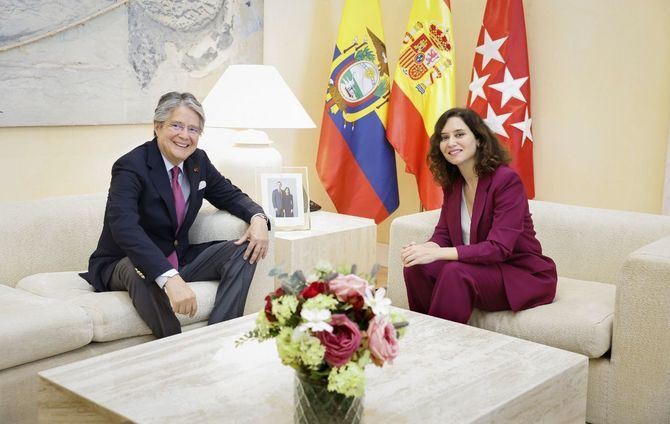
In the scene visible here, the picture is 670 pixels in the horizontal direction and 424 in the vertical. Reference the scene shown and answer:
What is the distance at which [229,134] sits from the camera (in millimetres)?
4590

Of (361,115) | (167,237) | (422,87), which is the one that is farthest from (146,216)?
(422,87)

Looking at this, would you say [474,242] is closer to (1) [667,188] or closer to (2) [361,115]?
(1) [667,188]

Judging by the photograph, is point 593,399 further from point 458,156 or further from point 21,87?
point 21,87

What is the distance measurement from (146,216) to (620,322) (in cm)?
168

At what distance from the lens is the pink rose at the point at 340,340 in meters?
1.56

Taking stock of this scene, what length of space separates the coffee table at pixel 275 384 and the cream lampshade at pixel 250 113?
161cm

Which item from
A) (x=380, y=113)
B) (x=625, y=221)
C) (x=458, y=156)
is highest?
(x=380, y=113)

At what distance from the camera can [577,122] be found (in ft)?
13.5

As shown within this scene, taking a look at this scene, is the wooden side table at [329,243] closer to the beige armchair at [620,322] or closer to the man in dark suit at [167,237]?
the man in dark suit at [167,237]

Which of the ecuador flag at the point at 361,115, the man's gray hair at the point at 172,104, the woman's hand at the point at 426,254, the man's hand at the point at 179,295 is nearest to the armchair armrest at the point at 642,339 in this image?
the woman's hand at the point at 426,254

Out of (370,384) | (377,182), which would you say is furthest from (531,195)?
(370,384)

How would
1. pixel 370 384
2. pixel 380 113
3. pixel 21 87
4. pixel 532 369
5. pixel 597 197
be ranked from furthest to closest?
1. pixel 380 113
2. pixel 597 197
3. pixel 21 87
4. pixel 532 369
5. pixel 370 384

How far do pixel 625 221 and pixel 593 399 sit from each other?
0.78 meters

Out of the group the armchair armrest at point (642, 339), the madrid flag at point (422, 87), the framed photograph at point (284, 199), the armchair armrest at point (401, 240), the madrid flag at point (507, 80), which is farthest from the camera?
the madrid flag at point (422, 87)
